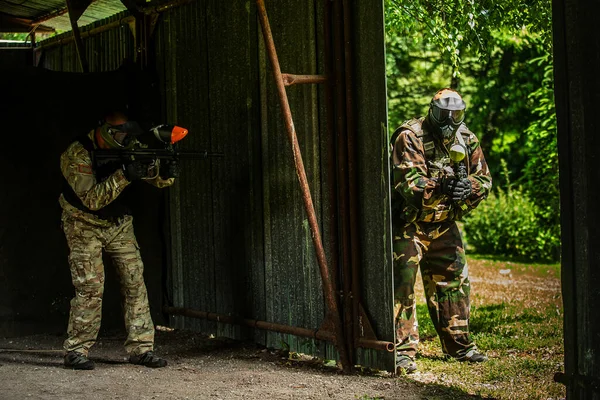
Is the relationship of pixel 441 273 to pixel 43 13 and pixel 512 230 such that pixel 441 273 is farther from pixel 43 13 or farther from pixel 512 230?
pixel 512 230

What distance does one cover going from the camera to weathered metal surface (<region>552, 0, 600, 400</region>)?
4109 millimetres

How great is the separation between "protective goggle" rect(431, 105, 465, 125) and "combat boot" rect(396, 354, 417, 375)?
187 cm

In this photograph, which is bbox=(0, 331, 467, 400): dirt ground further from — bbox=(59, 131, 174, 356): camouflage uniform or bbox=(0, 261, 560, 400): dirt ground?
bbox=(59, 131, 174, 356): camouflage uniform

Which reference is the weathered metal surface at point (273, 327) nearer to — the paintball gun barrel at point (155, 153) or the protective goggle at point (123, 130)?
the paintball gun barrel at point (155, 153)

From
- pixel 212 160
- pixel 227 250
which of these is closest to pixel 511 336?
pixel 227 250

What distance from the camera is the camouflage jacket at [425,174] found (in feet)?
19.9

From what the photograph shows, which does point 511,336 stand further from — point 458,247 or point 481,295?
point 481,295

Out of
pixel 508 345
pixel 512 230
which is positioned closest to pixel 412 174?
pixel 508 345

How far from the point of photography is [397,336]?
19.9 feet

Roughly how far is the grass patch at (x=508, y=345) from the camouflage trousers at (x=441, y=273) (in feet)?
0.83

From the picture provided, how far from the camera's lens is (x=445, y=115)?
243 inches

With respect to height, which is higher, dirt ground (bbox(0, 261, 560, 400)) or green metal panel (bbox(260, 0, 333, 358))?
green metal panel (bbox(260, 0, 333, 358))

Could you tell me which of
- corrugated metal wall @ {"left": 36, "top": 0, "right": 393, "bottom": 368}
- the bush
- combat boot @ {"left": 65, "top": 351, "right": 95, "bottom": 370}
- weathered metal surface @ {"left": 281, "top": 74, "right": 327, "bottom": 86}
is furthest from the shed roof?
the bush

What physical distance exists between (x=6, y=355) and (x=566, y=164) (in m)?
5.06
